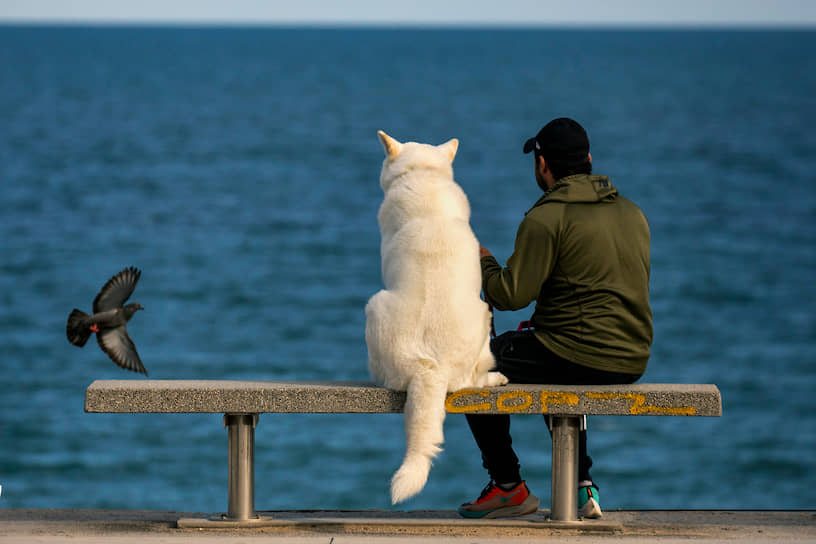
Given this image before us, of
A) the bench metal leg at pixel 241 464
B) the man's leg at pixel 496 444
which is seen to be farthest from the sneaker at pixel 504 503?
the bench metal leg at pixel 241 464

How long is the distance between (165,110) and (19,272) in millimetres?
39682

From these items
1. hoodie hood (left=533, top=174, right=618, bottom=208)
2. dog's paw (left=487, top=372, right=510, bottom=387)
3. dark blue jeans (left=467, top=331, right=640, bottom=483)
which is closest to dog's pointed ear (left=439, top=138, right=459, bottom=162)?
hoodie hood (left=533, top=174, right=618, bottom=208)

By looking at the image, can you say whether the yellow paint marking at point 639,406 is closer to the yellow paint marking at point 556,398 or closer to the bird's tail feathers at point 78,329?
the yellow paint marking at point 556,398

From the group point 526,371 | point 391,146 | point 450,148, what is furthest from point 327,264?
point 526,371

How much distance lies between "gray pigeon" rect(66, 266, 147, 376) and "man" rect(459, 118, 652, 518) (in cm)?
164

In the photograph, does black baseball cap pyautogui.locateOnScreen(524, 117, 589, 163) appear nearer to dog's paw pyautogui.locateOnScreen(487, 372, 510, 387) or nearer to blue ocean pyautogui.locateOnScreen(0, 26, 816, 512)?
dog's paw pyautogui.locateOnScreen(487, 372, 510, 387)

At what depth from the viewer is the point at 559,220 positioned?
15.1 ft

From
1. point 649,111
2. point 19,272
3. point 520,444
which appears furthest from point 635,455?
point 649,111

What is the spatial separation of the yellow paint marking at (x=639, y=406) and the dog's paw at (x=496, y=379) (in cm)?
35

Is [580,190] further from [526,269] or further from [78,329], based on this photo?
[78,329]

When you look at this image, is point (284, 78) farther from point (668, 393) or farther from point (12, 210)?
point (668, 393)

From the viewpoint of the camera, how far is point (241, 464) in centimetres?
487

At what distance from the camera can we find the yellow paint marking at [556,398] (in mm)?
4605

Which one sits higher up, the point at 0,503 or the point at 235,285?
the point at 235,285
